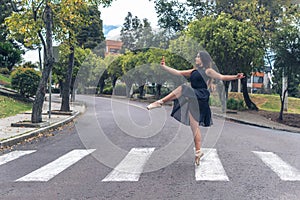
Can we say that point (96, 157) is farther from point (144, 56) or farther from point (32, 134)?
point (144, 56)

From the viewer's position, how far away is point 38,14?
14406 mm

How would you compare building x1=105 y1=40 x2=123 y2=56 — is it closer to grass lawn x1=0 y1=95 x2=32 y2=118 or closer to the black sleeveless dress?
grass lawn x1=0 y1=95 x2=32 y2=118

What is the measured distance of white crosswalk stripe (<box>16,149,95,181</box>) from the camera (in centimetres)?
616

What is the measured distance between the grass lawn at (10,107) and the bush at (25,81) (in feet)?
3.27

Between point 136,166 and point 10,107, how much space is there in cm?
1308

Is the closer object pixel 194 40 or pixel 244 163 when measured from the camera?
pixel 244 163

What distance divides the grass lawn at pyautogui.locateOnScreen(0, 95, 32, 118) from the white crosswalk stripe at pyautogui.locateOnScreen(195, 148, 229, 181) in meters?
10.9

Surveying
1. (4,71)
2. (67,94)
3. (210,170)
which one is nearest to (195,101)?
(210,170)

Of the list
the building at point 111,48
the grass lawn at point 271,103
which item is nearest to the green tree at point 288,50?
the grass lawn at point 271,103

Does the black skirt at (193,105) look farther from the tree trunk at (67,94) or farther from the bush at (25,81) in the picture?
the bush at (25,81)

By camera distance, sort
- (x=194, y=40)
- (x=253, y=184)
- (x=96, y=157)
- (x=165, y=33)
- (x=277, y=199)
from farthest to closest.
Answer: (x=165, y=33)
(x=194, y=40)
(x=96, y=157)
(x=253, y=184)
(x=277, y=199)

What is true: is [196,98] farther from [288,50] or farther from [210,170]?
[288,50]

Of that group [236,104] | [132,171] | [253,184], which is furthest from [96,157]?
[236,104]

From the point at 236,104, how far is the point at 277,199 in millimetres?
21030
